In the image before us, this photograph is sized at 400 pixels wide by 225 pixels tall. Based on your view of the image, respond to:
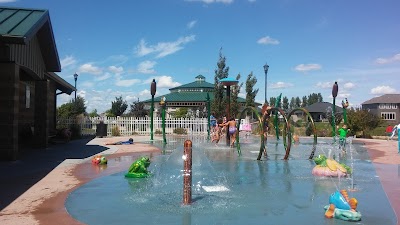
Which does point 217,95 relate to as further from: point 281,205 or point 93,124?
point 281,205

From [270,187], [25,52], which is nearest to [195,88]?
[25,52]

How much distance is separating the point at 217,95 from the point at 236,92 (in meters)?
1.86

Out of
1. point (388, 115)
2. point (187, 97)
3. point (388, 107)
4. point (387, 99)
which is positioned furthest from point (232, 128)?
point (387, 99)

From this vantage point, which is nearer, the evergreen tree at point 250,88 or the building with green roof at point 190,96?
the evergreen tree at point 250,88

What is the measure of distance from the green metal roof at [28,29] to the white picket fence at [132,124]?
39.9 feet

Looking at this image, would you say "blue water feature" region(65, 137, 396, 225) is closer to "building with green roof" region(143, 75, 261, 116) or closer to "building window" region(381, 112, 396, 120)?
"building with green roof" region(143, 75, 261, 116)

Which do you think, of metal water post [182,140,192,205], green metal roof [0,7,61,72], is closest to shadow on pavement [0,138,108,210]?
metal water post [182,140,192,205]

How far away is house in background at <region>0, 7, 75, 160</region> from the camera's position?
1265cm

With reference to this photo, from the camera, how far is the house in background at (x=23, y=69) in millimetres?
12648

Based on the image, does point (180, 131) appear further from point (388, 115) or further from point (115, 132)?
point (388, 115)

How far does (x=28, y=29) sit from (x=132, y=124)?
20229mm

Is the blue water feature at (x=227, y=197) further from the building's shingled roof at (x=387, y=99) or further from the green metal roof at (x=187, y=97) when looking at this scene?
the building's shingled roof at (x=387, y=99)

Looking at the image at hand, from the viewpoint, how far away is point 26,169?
12.0 meters

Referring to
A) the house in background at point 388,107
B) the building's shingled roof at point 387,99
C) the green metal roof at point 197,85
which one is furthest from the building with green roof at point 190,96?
the building's shingled roof at point 387,99
